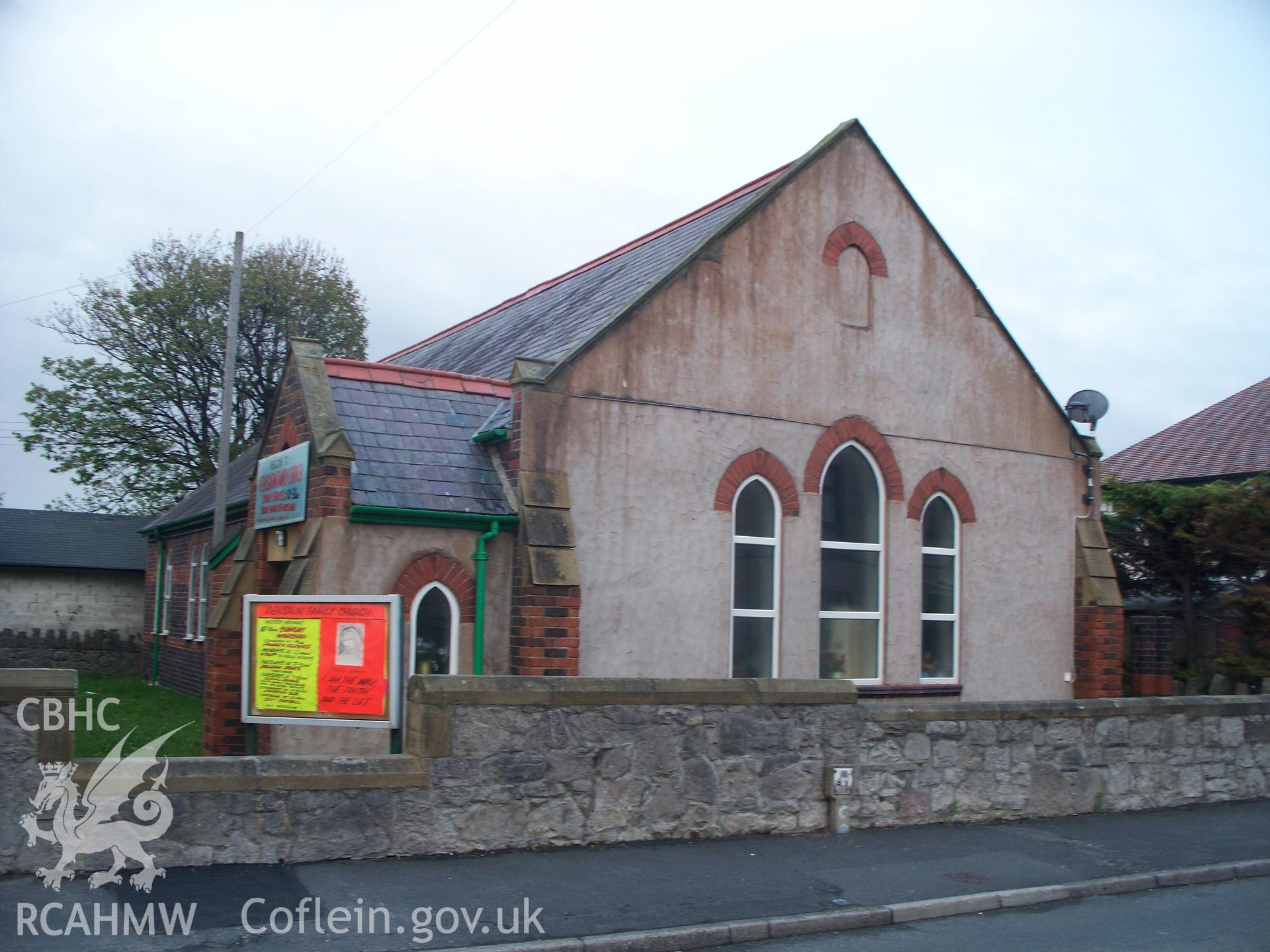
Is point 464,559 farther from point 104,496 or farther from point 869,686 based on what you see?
point 104,496

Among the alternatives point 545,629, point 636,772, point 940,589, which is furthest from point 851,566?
point 636,772

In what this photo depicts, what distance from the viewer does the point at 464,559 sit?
39.6 ft

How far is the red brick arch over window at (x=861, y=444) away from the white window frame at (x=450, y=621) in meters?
4.45

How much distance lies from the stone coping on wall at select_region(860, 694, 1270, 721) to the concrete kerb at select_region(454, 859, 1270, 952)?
1936 mm

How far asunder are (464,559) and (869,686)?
5.36 metres

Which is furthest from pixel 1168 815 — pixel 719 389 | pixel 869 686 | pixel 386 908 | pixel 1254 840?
pixel 386 908

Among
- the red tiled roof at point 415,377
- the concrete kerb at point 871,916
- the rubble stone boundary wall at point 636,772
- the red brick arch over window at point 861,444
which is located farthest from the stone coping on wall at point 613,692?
the red tiled roof at point 415,377

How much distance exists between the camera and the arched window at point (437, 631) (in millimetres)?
11992

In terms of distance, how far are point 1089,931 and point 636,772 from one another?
3.32 meters

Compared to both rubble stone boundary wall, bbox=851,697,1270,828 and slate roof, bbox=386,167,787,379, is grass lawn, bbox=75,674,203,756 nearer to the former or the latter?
slate roof, bbox=386,167,787,379

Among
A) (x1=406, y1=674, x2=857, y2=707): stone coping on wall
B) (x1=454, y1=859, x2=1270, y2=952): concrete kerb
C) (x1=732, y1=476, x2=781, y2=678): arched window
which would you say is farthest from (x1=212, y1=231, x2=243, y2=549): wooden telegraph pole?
(x1=454, y1=859, x2=1270, y2=952): concrete kerb

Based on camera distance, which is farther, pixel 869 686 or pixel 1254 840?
pixel 869 686
